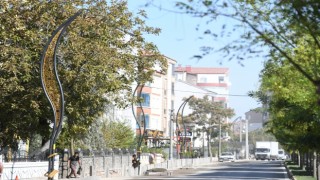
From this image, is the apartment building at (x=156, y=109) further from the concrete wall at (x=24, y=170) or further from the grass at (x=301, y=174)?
the concrete wall at (x=24, y=170)

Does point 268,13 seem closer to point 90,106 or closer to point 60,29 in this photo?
point 60,29

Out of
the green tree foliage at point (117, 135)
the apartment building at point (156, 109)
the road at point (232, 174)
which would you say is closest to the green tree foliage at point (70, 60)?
the road at point (232, 174)

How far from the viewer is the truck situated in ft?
397

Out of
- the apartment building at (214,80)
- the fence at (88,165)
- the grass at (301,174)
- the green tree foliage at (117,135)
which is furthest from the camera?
the apartment building at (214,80)

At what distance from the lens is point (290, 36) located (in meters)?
12.9

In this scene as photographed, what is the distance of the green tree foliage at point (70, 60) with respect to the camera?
113 feet

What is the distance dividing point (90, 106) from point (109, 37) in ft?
12.3

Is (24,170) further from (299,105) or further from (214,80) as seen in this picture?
(214,80)

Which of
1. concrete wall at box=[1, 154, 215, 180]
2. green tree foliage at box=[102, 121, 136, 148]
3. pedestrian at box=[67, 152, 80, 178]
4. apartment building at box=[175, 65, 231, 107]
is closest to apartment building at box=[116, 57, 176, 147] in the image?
green tree foliage at box=[102, 121, 136, 148]

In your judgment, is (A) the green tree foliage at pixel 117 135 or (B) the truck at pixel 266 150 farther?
(B) the truck at pixel 266 150

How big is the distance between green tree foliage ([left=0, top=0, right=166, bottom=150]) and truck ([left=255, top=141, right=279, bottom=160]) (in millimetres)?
83700

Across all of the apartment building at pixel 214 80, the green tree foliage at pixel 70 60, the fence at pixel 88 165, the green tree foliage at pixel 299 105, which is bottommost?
the fence at pixel 88 165

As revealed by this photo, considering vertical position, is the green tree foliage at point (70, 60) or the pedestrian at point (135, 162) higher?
the green tree foliage at point (70, 60)

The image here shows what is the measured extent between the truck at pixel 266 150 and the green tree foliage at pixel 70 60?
8370 centimetres
